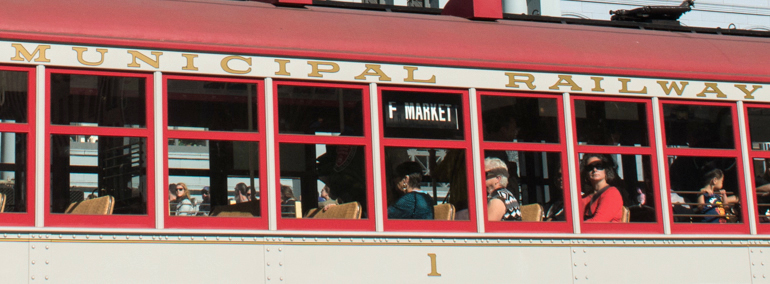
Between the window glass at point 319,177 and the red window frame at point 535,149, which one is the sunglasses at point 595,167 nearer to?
the red window frame at point 535,149

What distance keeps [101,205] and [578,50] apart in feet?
11.0

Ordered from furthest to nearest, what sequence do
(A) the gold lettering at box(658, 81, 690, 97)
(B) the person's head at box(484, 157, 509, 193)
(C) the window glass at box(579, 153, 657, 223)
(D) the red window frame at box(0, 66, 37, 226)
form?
(A) the gold lettering at box(658, 81, 690, 97) < (C) the window glass at box(579, 153, 657, 223) < (B) the person's head at box(484, 157, 509, 193) < (D) the red window frame at box(0, 66, 37, 226)

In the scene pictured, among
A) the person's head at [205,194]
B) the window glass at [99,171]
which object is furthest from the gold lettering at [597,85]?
the window glass at [99,171]

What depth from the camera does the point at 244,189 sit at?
6199 mm

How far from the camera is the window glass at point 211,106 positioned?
19.6ft

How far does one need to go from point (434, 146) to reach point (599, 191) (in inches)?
49.1

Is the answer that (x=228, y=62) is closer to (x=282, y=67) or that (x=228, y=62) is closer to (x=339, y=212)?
(x=282, y=67)

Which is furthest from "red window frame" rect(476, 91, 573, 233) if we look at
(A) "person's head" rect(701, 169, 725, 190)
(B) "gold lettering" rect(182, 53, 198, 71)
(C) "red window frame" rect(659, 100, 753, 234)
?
(B) "gold lettering" rect(182, 53, 198, 71)

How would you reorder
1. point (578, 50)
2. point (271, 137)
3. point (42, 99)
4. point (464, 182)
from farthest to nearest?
point (578, 50) → point (464, 182) → point (271, 137) → point (42, 99)

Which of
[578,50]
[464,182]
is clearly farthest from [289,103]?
[578,50]

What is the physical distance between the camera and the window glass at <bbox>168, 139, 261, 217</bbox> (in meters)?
5.96

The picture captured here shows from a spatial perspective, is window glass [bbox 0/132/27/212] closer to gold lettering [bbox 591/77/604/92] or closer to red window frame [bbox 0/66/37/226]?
red window frame [bbox 0/66/37/226]

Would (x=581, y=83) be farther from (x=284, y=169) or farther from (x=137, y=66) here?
(x=137, y=66)

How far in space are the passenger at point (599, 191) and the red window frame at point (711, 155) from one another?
0.38 meters
